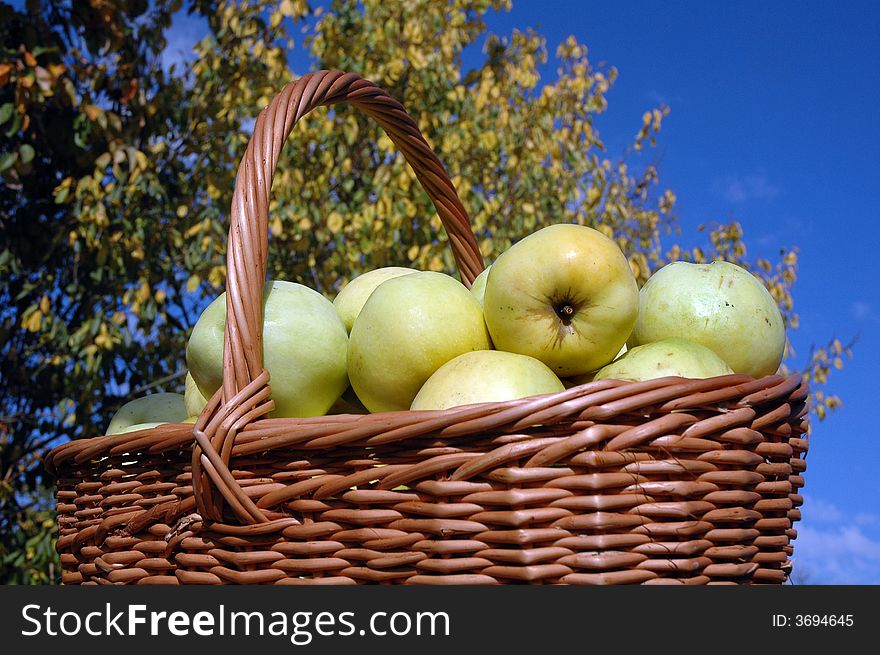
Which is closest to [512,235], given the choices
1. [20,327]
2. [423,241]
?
[423,241]

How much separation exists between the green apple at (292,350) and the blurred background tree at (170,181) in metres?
1.99

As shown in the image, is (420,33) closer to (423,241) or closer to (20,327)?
(423,241)

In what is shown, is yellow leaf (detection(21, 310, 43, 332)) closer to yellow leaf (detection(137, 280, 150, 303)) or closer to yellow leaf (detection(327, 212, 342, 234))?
yellow leaf (detection(137, 280, 150, 303))

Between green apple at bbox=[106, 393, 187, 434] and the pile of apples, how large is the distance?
0.52 feet

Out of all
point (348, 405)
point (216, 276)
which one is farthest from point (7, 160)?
point (348, 405)

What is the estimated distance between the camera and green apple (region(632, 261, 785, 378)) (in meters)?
1.07

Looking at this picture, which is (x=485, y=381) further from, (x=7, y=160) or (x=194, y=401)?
(x=7, y=160)

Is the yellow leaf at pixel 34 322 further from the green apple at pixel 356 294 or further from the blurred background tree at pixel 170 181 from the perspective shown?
the green apple at pixel 356 294

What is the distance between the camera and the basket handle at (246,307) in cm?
84

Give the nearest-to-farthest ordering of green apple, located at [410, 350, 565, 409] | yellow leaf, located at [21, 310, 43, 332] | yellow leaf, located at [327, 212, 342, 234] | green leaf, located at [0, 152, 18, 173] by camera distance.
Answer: green apple, located at [410, 350, 565, 409] < green leaf, located at [0, 152, 18, 173] < yellow leaf, located at [21, 310, 43, 332] < yellow leaf, located at [327, 212, 342, 234]

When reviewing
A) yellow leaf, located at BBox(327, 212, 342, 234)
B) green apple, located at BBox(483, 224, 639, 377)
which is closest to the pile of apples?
green apple, located at BBox(483, 224, 639, 377)

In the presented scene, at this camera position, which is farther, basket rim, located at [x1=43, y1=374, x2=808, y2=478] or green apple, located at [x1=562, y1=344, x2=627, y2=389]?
green apple, located at [x1=562, y1=344, x2=627, y2=389]

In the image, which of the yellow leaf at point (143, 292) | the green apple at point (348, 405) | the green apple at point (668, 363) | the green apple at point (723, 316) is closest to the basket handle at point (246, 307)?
the green apple at point (348, 405)

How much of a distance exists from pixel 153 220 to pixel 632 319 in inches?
109
